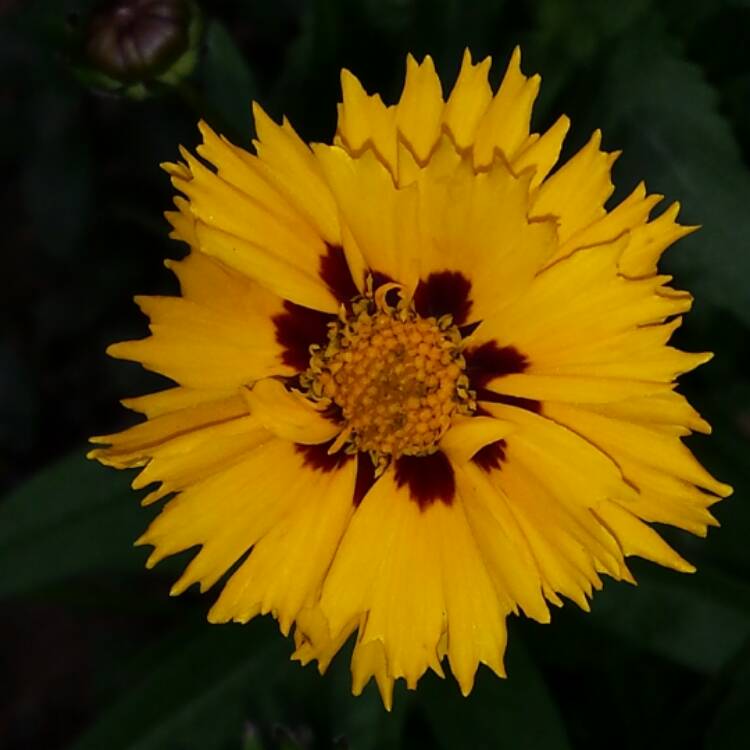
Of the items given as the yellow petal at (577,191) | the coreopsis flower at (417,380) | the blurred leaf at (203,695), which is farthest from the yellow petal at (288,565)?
the blurred leaf at (203,695)

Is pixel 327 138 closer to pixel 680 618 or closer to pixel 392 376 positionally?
pixel 392 376

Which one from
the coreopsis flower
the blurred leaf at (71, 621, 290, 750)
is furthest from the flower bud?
the blurred leaf at (71, 621, 290, 750)

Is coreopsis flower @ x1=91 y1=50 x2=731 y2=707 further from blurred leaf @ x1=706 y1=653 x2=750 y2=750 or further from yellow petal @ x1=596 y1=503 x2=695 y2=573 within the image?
blurred leaf @ x1=706 y1=653 x2=750 y2=750

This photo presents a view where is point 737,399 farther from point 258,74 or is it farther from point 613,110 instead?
point 258,74

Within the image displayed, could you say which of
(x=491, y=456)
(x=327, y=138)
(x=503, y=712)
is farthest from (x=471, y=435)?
(x=327, y=138)

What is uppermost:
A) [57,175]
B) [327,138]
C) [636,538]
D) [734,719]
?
[57,175]

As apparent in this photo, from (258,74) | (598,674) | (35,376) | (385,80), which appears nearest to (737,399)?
(598,674)

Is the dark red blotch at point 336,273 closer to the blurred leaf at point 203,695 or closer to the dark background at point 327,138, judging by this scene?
the dark background at point 327,138
